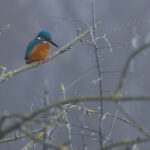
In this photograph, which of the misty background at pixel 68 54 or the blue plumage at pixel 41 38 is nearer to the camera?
the blue plumage at pixel 41 38

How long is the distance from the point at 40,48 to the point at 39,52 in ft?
0.22

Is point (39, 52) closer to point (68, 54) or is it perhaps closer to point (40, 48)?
point (40, 48)

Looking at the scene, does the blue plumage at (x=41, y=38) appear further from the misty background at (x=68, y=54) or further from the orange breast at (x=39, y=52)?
the misty background at (x=68, y=54)

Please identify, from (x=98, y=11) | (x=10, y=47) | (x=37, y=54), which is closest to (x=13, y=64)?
(x=10, y=47)

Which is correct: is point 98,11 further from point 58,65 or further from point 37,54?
point 37,54

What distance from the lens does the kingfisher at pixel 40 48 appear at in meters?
3.53

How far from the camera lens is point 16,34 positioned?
26.5ft

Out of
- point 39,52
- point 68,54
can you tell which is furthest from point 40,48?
point 68,54

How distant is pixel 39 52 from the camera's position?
353 cm

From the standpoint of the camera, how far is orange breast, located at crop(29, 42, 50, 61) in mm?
3518

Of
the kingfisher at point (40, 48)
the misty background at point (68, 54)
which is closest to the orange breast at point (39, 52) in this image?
the kingfisher at point (40, 48)

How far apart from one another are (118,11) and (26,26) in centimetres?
204

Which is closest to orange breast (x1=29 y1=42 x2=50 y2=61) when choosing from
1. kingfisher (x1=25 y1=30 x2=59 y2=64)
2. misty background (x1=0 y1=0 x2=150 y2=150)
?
kingfisher (x1=25 y1=30 x2=59 y2=64)

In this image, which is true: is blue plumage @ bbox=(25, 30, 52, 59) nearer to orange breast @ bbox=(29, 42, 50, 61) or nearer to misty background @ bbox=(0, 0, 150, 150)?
orange breast @ bbox=(29, 42, 50, 61)
